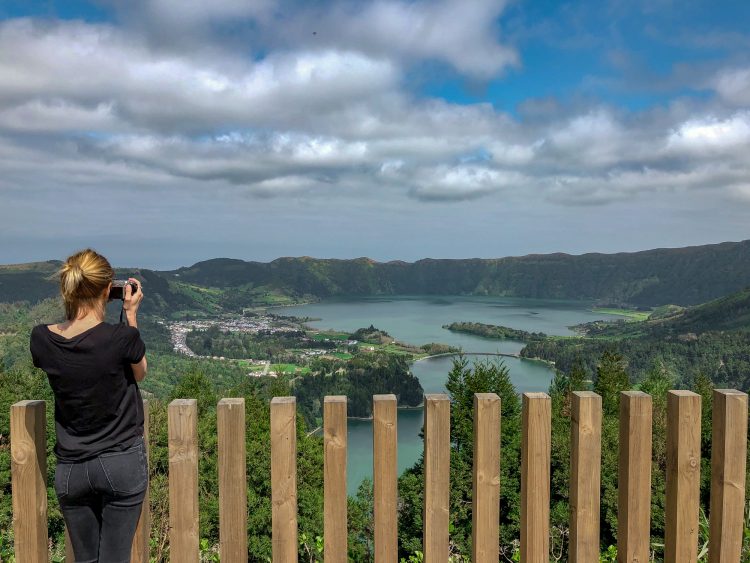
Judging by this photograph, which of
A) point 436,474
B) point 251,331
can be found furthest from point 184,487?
point 251,331

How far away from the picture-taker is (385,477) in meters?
2.03

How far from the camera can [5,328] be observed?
3519 inches

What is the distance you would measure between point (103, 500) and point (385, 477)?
3.21 ft

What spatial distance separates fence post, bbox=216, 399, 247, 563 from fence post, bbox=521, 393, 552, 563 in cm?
102

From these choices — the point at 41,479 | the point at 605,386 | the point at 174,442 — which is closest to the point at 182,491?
the point at 174,442

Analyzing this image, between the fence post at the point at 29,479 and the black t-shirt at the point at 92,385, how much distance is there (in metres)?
0.16

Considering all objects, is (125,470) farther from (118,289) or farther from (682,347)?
(682,347)

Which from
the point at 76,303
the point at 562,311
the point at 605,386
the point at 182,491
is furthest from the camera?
the point at 562,311

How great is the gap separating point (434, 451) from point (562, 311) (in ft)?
611

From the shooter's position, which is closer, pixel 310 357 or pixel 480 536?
pixel 480 536

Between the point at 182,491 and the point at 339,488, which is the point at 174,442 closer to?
the point at 182,491

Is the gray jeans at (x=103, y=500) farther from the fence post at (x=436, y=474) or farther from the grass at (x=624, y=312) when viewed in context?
the grass at (x=624, y=312)

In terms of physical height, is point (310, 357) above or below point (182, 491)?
below

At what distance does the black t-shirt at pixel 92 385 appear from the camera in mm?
1833
